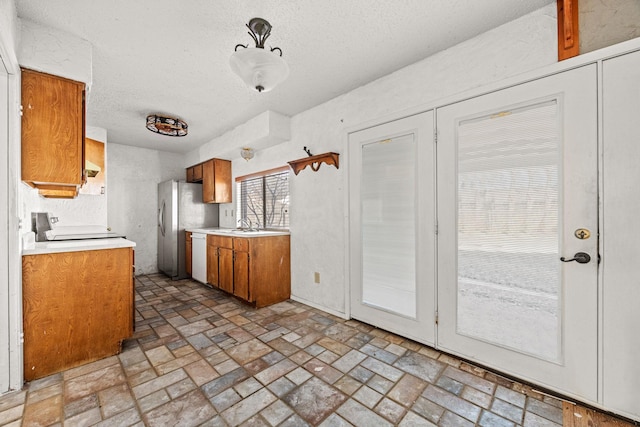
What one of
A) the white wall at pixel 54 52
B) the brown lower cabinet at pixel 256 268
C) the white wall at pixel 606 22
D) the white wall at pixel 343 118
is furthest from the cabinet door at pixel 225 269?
the white wall at pixel 606 22

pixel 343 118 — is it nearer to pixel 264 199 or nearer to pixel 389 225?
pixel 389 225

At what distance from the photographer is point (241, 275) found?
3.36 metres

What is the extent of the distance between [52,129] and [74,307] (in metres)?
1.30

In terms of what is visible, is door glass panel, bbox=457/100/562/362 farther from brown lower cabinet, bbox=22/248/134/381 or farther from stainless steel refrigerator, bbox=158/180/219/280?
stainless steel refrigerator, bbox=158/180/219/280

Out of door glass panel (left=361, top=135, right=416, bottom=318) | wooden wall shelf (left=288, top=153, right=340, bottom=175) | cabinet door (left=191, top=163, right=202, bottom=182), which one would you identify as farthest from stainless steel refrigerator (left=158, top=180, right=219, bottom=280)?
door glass panel (left=361, top=135, right=416, bottom=318)

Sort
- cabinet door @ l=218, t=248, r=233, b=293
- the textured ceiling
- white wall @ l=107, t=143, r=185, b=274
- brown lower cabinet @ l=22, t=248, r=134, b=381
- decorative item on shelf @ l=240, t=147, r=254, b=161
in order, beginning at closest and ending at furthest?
1. the textured ceiling
2. brown lower cabinet @ l=22, t=248, r=134, b=381
3. cabinet door @ l=218, t=248, r=233, b=293
4. decorative item on shelf @ l=240, t=147, r=254, b=161
5. white wall @ l=107, t=143, r=185, b=274

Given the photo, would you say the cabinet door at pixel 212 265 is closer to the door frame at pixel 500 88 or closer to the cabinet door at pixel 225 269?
the cabinet door at pixel 225 269

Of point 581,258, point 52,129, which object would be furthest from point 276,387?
point 52,129

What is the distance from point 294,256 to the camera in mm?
3527

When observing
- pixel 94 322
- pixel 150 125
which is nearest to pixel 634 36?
pixel 94 322

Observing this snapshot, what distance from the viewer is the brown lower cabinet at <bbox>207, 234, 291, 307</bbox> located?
3229 mm

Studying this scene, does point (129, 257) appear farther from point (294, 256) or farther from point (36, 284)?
point (294, 256)

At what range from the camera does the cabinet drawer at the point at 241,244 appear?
3279mm

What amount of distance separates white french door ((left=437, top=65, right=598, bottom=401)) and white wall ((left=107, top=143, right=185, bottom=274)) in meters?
5.20
